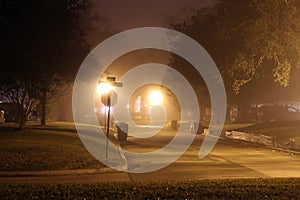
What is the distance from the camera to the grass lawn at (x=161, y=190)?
8750 millimetres

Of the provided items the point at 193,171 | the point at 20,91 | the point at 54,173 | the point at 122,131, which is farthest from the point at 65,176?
the point at 20,91

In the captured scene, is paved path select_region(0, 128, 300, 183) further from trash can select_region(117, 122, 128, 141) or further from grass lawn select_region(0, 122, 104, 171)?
trash can select_region(117, 122, 128, 141)

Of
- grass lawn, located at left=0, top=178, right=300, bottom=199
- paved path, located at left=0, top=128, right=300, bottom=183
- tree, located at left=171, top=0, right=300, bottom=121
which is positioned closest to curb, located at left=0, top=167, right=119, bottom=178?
paved path, located at left=0, top=128, right=300, bottom=183

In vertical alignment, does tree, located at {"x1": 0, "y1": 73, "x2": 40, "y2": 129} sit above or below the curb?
above

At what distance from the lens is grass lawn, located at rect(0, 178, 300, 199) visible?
875 cm

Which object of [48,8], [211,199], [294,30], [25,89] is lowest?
[211,199]

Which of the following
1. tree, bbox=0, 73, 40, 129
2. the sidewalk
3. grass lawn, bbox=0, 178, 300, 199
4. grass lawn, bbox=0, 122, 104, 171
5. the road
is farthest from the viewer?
tree, bbox=0, 73, 40, 129

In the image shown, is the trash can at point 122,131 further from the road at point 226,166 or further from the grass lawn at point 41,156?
the road at point 226,166

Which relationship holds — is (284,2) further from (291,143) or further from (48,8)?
(48,8)

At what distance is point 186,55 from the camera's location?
47.2m

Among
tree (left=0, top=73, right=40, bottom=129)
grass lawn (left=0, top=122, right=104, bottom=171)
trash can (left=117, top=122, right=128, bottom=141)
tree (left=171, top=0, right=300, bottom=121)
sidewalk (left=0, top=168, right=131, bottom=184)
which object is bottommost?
sidewalk (left=0, top=168, right=131, bottom=184)

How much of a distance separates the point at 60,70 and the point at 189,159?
13.2 metres

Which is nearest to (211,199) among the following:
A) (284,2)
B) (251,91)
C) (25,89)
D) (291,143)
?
(284,2)

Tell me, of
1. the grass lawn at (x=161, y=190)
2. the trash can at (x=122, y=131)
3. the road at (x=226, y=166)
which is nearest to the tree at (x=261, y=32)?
the road at (x=226, y=166)
